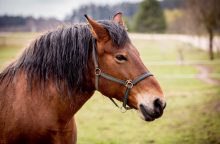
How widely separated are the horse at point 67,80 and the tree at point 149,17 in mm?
62659

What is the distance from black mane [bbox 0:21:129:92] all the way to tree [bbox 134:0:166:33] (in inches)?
2465

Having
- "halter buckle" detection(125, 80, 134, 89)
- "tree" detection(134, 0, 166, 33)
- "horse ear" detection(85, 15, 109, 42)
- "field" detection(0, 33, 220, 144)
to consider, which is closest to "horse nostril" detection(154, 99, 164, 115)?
"halter buckle" detection(125, 80, 134, 89)

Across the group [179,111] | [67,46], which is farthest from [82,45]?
[179,111]

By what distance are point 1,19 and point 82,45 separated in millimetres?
4536

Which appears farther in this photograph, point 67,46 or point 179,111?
point 179,111

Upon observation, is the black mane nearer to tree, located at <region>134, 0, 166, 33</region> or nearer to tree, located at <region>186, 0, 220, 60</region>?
tree, located at <region>186, 0, 220, 60</region>

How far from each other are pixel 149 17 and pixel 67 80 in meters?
63.6

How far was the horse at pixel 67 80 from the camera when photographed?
3.39 m

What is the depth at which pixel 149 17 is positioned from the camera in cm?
6538

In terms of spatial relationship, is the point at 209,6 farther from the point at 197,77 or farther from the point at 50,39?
the point at 50,39

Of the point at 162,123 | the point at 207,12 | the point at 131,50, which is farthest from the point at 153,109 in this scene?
the point at 207,12

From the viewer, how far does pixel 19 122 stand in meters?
3.40

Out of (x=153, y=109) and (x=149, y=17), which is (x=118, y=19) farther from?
(x=149, y=17)

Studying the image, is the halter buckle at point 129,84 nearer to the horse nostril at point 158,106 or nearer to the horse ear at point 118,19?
the horse nostril at point 158,106
